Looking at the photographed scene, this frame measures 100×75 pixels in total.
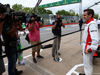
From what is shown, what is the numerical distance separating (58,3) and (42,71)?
60.9 feet

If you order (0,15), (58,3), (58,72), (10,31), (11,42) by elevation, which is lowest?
(58,72)

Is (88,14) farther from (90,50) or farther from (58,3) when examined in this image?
(58,3)

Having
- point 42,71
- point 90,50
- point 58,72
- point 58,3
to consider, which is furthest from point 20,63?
point 58,3

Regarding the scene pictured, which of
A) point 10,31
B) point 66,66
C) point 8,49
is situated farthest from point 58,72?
point 10,31

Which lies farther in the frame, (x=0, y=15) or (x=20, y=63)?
(x=20, y=63)

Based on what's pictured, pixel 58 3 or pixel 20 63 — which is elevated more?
pixel 58 3

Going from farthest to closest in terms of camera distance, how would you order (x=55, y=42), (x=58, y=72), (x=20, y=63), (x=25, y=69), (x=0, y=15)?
(x=55, y=42) < (x=20, y=63) < (x=25, y=69) < (x=58, y=72) < (x=0, y=15)

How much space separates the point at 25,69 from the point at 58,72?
A: 1042mm

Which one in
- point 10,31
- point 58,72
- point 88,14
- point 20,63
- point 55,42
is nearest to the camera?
point 10,31

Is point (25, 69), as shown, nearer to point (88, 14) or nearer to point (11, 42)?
point (11, 42)

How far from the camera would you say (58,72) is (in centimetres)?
250

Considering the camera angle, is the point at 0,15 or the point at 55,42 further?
the point at 55,42

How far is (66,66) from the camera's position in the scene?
2.81 m

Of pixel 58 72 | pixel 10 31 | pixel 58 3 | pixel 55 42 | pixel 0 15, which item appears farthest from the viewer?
pixel 58 3
